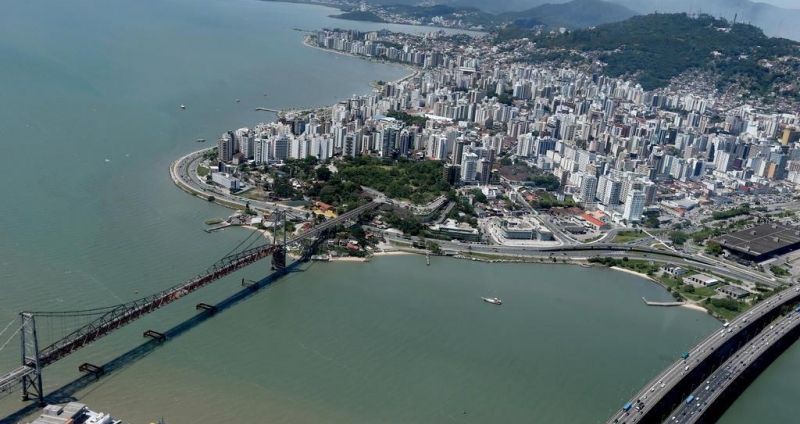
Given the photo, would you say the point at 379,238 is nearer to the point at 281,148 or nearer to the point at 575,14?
the point at 281,148

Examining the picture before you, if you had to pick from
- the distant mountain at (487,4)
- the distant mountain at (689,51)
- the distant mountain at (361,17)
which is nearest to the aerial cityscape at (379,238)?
the distant mountain at (689,51)

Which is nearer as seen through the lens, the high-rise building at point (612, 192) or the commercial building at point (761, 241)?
the commercial building at point (761, 241)

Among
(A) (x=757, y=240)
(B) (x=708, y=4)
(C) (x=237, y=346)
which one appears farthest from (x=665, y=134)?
(B) (x=708, y=4)

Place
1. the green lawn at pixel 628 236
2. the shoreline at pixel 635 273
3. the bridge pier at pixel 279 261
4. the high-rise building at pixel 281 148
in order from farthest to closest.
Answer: the high-rise building at pixel 281 148 < the green lawn at pixel 628 236 < the shoreline at pixel 635 273 < the bridge pier at pixel 279 261

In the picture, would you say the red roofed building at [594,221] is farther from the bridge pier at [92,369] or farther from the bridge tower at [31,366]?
the bridge tower at [31,366]

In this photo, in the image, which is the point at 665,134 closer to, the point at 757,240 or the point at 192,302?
the point at 757,240

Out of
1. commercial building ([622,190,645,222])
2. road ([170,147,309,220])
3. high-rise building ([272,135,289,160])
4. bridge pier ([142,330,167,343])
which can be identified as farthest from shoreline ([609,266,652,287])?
high-rise building ([272,135,289,160])
